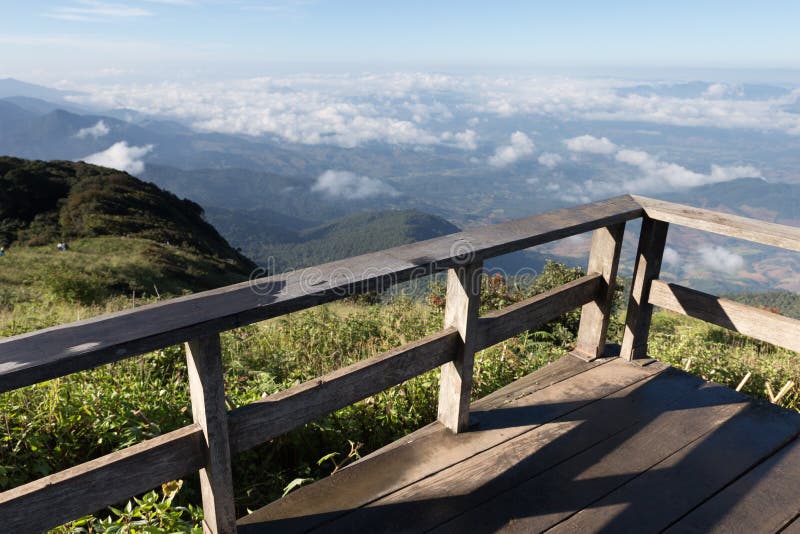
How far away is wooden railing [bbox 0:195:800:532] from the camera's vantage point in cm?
154

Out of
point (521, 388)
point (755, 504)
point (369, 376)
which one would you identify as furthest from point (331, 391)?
point (755, 504)

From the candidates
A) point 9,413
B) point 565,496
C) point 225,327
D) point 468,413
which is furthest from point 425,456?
point 9,413

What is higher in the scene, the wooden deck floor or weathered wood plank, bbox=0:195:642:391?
weathered wood plank, bbox=0:195:642:391

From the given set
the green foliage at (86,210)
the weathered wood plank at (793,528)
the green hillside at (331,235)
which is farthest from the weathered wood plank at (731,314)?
the green hillside at (331,235)

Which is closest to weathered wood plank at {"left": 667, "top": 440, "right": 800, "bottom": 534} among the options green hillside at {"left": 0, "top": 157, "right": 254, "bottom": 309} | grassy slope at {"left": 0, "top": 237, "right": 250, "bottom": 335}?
grassy slope at {"left": 0, "top": 237, "right": 250, "bottom": 335}

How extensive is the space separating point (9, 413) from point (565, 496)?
2983 mm

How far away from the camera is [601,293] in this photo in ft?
11.3

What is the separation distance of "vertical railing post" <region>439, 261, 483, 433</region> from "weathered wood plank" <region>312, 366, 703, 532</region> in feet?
0.89

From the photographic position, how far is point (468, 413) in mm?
2906

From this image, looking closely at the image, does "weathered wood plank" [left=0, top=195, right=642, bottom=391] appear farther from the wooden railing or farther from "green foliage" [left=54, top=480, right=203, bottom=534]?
"green foliage" [left=54, top=480, right=203, bottom=534]

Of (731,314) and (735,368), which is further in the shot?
(735,368)

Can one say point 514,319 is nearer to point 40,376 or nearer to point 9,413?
point 40,376

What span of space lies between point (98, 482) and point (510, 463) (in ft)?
5.85

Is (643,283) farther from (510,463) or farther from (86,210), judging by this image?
(86,210)
